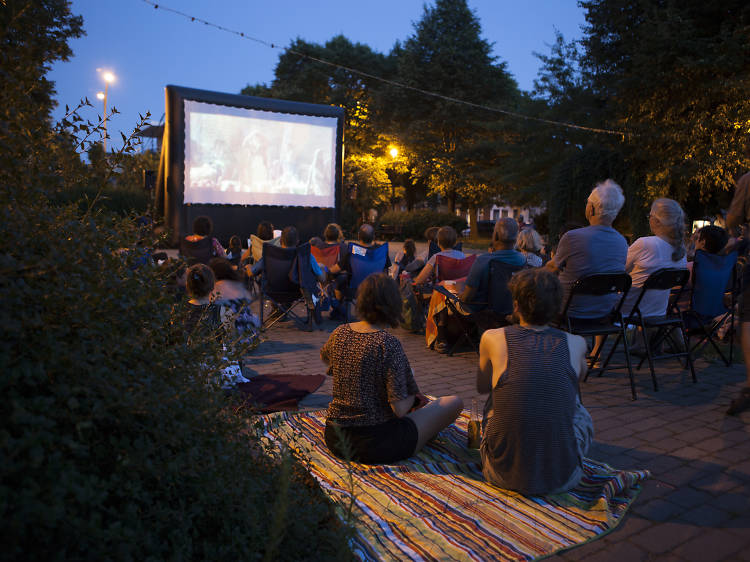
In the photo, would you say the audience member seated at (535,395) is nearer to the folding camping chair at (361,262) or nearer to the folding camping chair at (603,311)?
the folding camping chair at (603,311)

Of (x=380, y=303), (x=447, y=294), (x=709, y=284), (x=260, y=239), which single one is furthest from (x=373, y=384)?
(x=260, y=239)

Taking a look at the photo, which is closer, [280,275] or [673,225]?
[673,225]

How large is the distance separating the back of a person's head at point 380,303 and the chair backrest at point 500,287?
2494 mm

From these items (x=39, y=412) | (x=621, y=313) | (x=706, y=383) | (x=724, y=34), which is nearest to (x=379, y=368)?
(x=39, y=412)

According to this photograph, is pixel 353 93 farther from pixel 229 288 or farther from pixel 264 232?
pixel 229 288

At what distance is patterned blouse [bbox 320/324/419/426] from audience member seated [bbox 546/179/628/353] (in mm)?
2175

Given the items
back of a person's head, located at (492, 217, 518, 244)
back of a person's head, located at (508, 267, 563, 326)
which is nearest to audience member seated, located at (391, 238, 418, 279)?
back of a person's head, located at (492, 217, 518, 244)

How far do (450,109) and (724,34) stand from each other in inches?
711

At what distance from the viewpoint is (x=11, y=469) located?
1121 mm

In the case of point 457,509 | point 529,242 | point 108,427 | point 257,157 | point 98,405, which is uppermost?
point 257,157

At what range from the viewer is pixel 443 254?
6.38m

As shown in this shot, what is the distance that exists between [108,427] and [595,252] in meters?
4.09

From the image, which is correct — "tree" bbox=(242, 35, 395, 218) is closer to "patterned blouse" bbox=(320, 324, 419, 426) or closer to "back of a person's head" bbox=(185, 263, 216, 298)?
"back of a person's head" bbox=(185, 263, 216, 298)

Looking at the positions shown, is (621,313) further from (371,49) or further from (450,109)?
(371,49)
